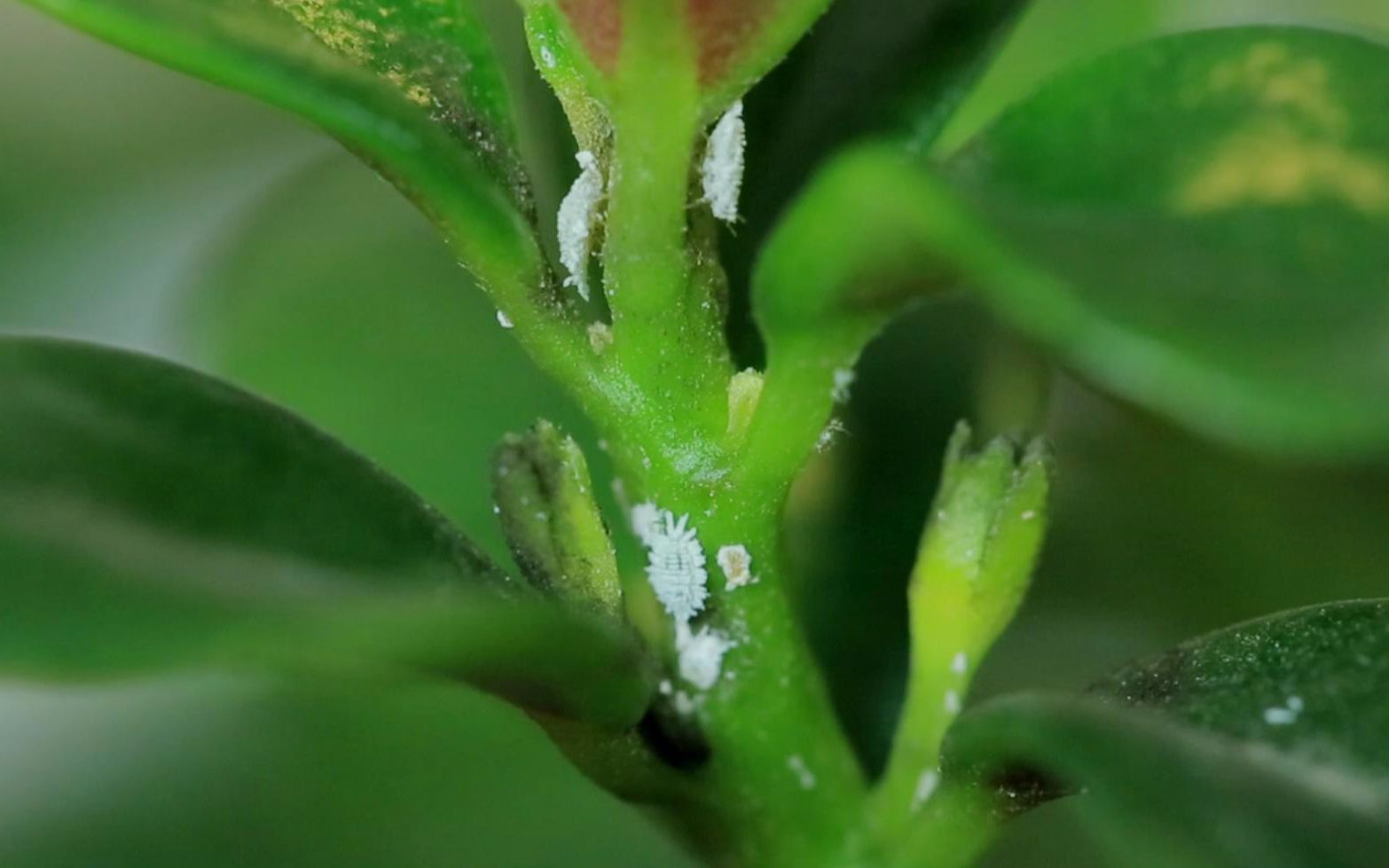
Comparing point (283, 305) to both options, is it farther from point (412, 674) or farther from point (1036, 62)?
point (412, 674)

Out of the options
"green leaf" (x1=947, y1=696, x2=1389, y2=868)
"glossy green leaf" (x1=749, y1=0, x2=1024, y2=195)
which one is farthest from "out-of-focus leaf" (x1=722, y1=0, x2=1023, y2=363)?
"green leaf" (x1=947, y1=696, x2=1389, y2=868)

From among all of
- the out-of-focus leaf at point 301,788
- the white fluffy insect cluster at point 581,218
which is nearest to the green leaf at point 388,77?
the white fluffy insect cluster at point 581,218

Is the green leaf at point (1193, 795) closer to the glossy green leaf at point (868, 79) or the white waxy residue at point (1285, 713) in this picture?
the white waxy residue at point (1285, 713)

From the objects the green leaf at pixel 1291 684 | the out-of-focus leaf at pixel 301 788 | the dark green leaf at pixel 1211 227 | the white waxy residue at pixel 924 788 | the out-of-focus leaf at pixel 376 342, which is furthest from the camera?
the out-of-focus leaf at pixel 376 342

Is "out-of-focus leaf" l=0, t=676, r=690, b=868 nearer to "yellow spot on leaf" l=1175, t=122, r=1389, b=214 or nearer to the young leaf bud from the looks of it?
the young leaf bud

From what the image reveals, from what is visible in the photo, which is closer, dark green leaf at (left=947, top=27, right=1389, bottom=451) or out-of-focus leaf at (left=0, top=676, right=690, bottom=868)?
dark green leaf at (left=947, top=27, right=1389, bottom=451)

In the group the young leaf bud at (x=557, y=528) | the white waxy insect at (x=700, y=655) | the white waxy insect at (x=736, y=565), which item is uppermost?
the young leaf bud at (x=557, y=528)

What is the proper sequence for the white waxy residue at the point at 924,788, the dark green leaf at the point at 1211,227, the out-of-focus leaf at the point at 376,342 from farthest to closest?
the out-of-focus leaf at the point at 376,342 → the white waxy residue at the point at 924,788 → the dark green leaf at the point at 1211,227
